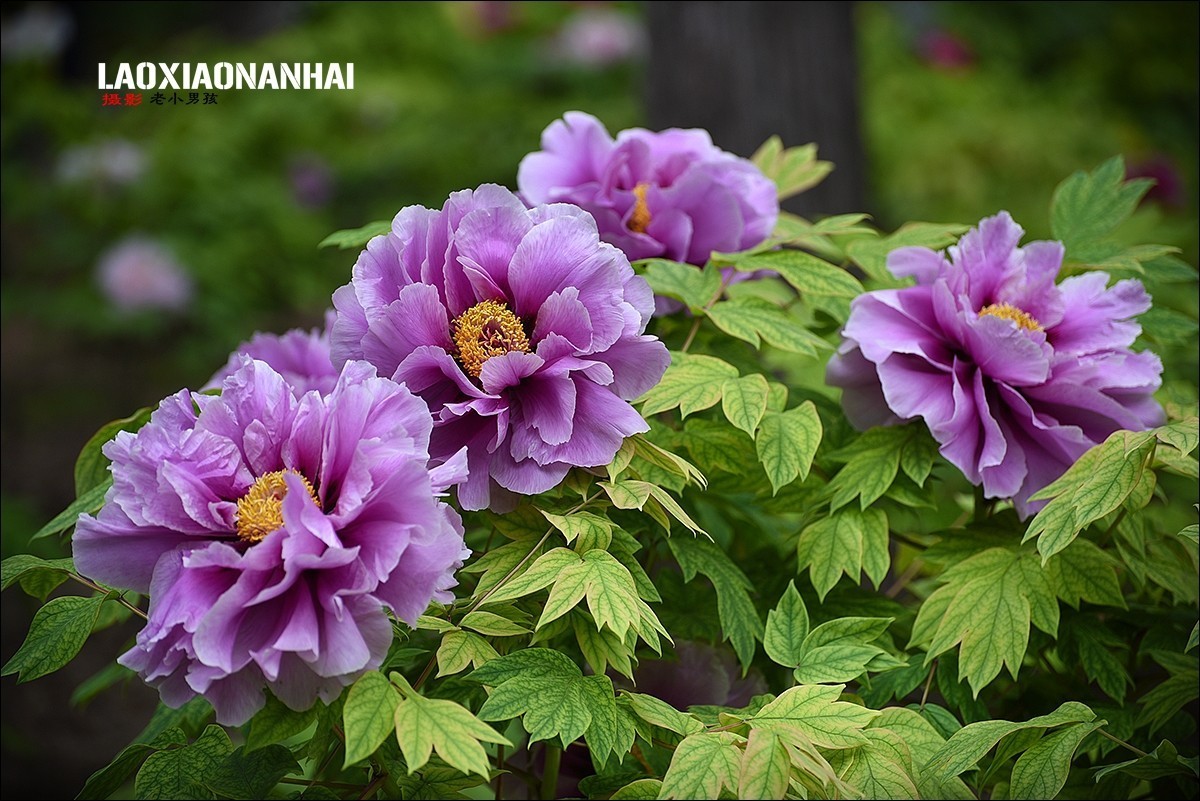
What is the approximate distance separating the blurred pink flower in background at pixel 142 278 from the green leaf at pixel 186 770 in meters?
3.48

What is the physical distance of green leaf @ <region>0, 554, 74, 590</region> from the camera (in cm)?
98

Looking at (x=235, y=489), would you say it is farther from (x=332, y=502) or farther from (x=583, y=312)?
(x=583, y=312)

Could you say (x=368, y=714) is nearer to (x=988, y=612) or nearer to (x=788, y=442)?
(x=788, y=442)

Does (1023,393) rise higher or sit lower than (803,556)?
higher

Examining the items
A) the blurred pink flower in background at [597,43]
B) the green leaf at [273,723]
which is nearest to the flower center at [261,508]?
the green leaf at [273,723]

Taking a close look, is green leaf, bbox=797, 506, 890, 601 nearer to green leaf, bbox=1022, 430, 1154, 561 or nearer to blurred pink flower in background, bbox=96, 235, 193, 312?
green leaf, bbox=1022, 430, 1154, 561

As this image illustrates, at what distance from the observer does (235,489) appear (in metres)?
0.90

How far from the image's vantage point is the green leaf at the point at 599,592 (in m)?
0.88

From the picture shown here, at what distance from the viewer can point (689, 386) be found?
1.11 meters

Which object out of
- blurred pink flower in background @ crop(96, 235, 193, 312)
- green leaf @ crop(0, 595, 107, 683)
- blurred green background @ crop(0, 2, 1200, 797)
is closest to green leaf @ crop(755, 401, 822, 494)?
green leaf @ crop(0, 595, 107, 683)

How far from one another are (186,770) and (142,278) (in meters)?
3.53

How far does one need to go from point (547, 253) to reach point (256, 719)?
1.43 feet

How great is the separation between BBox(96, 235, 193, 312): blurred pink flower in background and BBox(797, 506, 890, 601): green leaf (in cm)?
352


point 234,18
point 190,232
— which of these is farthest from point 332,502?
point 234,18
